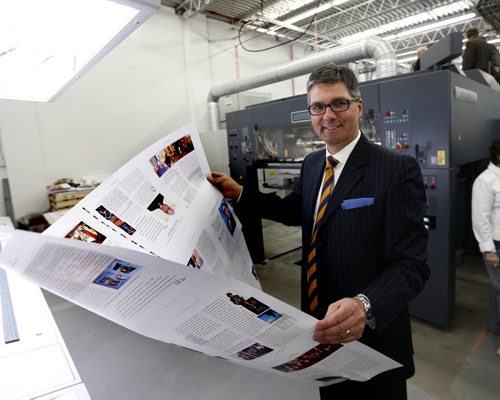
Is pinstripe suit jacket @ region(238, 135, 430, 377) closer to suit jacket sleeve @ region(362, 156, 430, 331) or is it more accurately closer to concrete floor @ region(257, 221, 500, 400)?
suit jacket sleeve @ region(362, 156, 430, 331)

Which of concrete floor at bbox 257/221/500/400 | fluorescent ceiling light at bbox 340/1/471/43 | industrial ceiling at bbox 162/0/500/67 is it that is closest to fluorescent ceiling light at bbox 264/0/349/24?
industrial ceiling at bbox 162/0/500/67

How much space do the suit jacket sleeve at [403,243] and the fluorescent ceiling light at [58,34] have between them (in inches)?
32.9

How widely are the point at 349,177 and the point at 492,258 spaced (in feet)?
5.87

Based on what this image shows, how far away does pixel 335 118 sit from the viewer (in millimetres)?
1030

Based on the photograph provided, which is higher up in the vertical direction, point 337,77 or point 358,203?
point 337,77

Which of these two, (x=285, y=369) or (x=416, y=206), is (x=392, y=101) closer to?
(x=416, y=206)

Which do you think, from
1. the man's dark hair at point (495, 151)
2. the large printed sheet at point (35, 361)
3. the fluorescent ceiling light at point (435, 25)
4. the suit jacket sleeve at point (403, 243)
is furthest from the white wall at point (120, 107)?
the suit jacket sleeve at point (403, 243)

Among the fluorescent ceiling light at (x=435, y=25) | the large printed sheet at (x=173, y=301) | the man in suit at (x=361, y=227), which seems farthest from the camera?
the fluorescent ceiling light at (x=435, y=25)

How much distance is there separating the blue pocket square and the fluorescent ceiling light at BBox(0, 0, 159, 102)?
0.76m

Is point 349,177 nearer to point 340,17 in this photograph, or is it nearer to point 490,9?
point 490,9

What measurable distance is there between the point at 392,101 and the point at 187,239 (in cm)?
210

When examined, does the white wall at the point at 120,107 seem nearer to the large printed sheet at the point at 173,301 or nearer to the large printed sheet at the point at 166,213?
the large printed sheet at the point at 166,213

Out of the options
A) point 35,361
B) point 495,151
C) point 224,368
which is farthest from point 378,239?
point 495,151

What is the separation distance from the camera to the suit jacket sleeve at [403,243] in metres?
0.87
